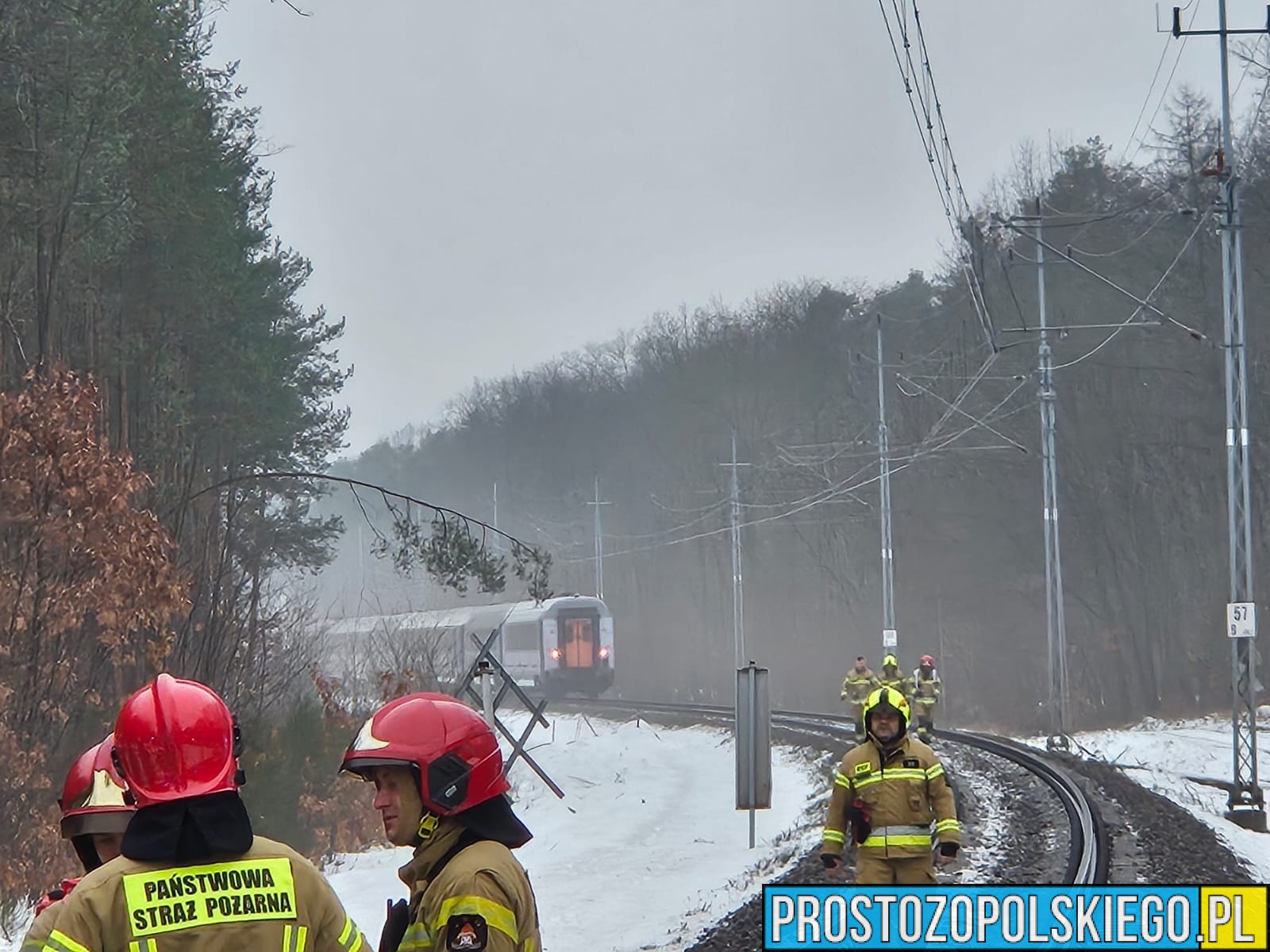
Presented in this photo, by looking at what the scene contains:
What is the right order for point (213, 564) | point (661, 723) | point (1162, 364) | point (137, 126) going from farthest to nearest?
point (1162, 364)
point (661, 723)
point (137, 126)
point (213, 564)

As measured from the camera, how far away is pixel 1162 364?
147ft

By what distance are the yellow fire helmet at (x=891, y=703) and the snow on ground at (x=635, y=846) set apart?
437 cm

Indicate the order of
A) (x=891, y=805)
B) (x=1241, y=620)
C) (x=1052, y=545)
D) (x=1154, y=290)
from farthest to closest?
1. (x=1052, y=545)
2. (x=1154, y=290)
3. (x=1241, y=620)
4. (x=891, y=805)

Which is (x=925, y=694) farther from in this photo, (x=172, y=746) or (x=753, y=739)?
(x=172, y=746)

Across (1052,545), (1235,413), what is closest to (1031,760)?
(1235,413)

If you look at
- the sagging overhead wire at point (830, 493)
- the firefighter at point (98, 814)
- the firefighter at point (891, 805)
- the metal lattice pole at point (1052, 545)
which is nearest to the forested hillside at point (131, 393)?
the firefighter at point (891, 805)

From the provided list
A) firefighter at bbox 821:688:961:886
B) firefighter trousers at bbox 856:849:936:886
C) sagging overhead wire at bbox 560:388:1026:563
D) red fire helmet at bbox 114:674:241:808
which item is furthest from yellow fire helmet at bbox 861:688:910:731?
sagging overhead wire at bbox 560:388:1026:563

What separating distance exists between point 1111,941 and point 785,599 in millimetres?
59030

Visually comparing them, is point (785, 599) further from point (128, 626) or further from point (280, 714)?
point (128, 626)

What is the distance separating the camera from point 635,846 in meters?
18.9

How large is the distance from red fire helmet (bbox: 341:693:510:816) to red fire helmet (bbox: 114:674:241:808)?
54 centimetres

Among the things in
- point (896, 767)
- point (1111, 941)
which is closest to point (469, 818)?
point (896, 767)

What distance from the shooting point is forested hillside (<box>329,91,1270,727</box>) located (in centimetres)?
4256

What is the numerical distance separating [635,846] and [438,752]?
15.6m
